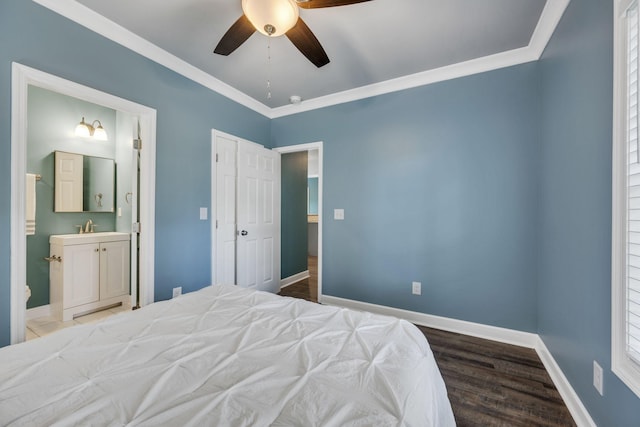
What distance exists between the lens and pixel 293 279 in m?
4.48

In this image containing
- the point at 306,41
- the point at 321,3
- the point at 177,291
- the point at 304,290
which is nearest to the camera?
the point at 321,3

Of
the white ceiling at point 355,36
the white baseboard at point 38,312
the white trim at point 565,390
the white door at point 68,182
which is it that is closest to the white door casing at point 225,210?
the white ceiling at point 355,36

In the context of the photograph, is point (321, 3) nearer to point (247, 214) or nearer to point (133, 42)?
point (133, 42)

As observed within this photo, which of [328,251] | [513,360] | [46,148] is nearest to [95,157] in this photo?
[46,148]

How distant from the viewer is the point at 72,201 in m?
3.21

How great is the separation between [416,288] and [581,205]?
5.42 ft

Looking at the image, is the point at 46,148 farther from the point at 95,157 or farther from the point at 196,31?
the point at 196,31

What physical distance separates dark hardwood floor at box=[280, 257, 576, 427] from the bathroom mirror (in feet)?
13.8

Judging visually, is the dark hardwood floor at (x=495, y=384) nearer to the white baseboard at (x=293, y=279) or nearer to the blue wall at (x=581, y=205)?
the blue wall at (x=581, y=205)

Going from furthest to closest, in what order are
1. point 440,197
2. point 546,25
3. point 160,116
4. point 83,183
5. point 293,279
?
1. point 293,279
2. point 83,183
3. point 440,197
4. point 160,116
5. point 546,25

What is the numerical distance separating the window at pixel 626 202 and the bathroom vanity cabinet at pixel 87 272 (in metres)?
4.27

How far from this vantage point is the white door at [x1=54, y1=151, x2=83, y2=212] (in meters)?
3.10

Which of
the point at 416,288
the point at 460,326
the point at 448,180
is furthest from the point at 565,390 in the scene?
the point at 448,180

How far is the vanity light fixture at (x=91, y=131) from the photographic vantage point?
317 centimetres
